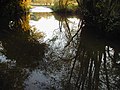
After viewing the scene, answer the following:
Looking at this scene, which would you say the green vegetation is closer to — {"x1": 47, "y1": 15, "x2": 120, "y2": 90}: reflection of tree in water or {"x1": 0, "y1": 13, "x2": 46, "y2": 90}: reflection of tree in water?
{"x1": 0, "y1": 13, "x2": 46, "y2": 90}: reflection of tree in water

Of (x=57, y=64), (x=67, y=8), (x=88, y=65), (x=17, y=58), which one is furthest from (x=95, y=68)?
(x=67, y=8)

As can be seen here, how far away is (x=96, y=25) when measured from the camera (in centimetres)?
2147

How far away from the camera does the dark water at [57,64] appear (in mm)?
9117

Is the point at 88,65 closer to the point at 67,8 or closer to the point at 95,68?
the point at 95,68

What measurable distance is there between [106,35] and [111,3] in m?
2.44

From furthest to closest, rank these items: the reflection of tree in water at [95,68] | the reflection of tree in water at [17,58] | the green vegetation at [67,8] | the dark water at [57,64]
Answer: the green vegetation at [67,8] → the reflection of tree in water at [95,68] → the dark water at [57,64] → the reflection of tree in water at [17,58]

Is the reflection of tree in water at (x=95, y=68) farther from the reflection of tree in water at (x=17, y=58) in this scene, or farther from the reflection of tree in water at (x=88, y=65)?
the reflection of tree in water at (x=17, y=58)

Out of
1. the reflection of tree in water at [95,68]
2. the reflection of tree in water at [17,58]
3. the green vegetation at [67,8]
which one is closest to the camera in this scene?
the reflection of tree in water at [17,58]

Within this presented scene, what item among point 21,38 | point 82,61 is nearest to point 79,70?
point 82,61

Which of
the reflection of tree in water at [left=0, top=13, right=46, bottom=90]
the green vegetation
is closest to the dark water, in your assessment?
the reflection of tree in water at [left=0, top=13, right=46, bottom=90]

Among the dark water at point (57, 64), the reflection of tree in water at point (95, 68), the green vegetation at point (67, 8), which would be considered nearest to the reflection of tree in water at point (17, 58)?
the dark water at point (57, 64)

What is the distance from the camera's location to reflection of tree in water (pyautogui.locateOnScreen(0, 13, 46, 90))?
896 cm

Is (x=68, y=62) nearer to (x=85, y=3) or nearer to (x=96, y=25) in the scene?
(x=96, y=25)

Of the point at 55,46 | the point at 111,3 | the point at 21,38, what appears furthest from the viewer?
the point at 111,3
